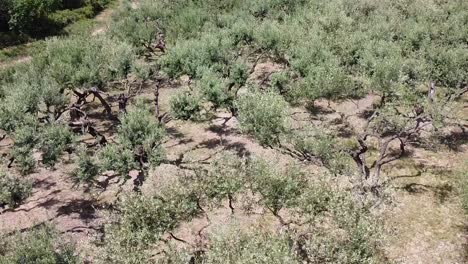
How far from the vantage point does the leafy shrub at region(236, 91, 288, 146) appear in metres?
41.2

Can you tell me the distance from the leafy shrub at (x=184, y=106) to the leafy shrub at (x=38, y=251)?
20.7 metres

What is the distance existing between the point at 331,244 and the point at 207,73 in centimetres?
2921

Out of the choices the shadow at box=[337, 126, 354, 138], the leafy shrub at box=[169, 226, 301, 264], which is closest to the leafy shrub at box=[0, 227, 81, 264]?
the leafy shrub at box=[169, 226, 301, 264]

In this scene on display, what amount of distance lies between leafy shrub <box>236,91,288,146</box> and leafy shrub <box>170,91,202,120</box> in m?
6.27

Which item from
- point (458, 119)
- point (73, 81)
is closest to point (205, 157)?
point (73, 81)

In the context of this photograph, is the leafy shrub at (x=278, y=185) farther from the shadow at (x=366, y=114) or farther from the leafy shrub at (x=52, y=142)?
the shadow at (x=366, y=114)

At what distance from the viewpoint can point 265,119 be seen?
41.2 meters

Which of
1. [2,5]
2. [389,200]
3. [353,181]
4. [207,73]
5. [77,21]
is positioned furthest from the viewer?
[77,21]

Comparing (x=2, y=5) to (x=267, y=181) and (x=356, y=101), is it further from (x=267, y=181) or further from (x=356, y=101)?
(x=267, y=181)

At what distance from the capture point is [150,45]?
7688 centimetres

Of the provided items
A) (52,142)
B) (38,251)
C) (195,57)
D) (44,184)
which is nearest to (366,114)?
(195,57)

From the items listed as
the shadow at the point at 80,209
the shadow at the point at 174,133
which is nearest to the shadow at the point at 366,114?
the shadow at the point at 174,133

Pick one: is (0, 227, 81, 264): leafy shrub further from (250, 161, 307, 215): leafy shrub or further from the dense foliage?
(250, 161, 307, 215): leafy shrub

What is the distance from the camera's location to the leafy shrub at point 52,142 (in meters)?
39.3
